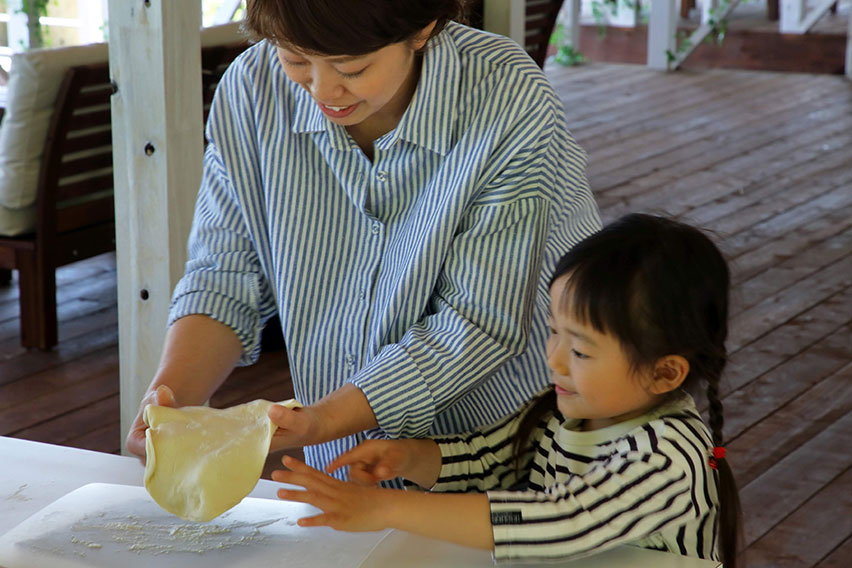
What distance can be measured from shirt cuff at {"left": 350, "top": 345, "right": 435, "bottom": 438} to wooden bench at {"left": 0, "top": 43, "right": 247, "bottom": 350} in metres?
2.44

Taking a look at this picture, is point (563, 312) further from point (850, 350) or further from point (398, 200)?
point (850, 350)

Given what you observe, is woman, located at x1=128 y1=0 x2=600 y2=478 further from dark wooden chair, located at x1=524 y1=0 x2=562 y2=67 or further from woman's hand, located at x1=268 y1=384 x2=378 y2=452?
dark wooden chair, located at x1=524 y1=0 x2=562 y2=67

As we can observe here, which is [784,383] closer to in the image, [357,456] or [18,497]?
[357,456]

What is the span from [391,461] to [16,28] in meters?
6.73

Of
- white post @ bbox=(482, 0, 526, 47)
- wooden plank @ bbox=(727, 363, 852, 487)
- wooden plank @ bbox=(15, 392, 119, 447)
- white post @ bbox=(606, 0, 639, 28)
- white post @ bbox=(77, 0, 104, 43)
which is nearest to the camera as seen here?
wooden plank @ bbox=(727, 363, 852, 487)

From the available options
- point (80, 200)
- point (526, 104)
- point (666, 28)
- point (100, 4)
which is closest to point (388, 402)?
point (526, 104)

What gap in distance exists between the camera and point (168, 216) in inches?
94.9

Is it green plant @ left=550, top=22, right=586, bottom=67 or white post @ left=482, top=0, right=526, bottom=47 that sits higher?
white post @ left=482, top=0, right=526, bottom=47

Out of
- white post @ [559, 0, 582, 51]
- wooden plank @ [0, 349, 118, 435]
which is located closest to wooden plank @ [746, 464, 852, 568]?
wooden plank @ [0, 349, 118, 435]

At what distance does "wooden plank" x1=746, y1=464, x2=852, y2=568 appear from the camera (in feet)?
8.04

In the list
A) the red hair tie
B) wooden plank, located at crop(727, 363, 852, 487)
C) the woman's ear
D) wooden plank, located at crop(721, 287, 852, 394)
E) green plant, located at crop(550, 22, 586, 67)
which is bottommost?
wooden plank, located at crop(727, 363, 852, 487)

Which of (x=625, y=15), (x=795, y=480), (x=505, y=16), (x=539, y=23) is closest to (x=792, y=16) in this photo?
(x=625, y=15)

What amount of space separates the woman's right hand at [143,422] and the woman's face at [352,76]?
14.2 inches

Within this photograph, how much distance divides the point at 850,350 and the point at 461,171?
2.64 metres
